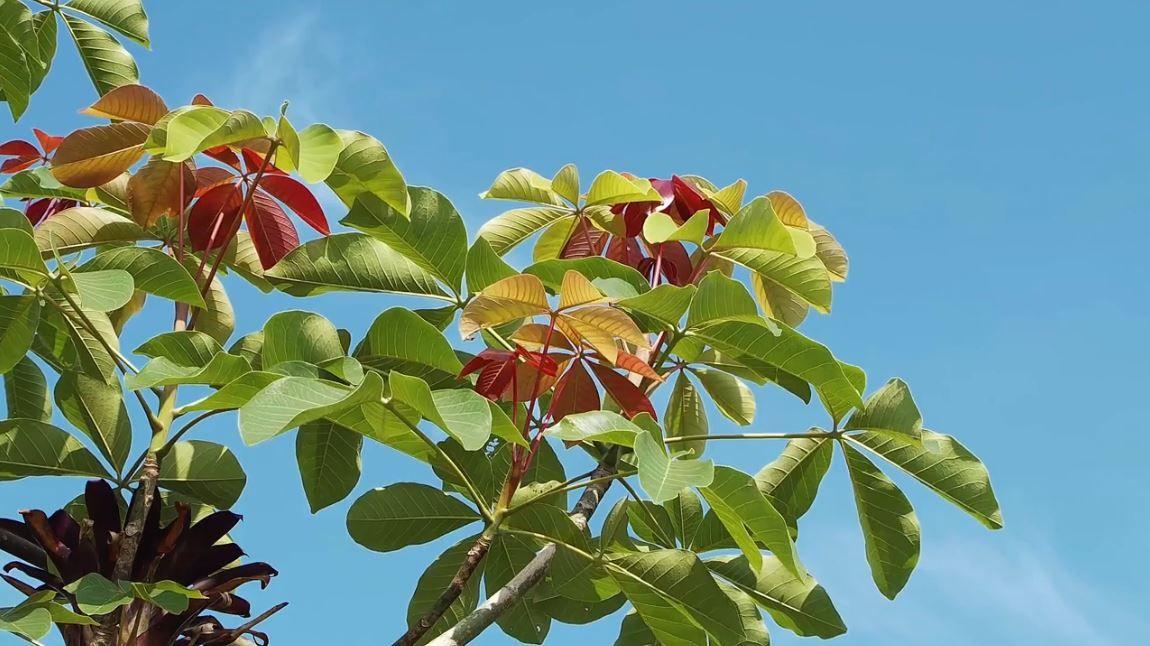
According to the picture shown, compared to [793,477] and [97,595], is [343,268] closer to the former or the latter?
[97,595]

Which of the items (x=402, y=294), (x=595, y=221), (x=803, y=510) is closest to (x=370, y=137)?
(x=402, y=294)

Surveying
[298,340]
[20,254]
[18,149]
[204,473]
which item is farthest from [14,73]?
[298,340]

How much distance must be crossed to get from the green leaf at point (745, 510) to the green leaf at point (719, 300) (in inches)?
12.1

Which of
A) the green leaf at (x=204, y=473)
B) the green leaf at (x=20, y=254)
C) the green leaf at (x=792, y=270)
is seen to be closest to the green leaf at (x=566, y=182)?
the green leaf at (x=792, y=270)

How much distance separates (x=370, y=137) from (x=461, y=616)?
972 millimetres

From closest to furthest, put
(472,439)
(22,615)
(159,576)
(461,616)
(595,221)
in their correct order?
1. (472,439)
2. (22,615)
3. (159,576)
4. (461,616)
5. (595,221)

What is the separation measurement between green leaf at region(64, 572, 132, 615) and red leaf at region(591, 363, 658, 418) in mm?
818

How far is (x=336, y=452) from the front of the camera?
6.64ft

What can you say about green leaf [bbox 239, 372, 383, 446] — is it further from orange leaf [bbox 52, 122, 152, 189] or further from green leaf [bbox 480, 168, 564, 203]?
green leaf [bbox 480, 168, 564, 203]

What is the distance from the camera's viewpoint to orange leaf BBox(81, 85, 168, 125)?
1995 millimetres

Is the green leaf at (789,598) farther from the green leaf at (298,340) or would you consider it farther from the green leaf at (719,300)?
the green leaf at (298,340)

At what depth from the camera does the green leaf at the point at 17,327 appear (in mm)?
1793

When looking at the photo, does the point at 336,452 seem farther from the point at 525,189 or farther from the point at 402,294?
the point at 525,189

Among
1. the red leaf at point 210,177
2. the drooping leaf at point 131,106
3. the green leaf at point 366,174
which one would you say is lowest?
the green leaf at point 366,174
